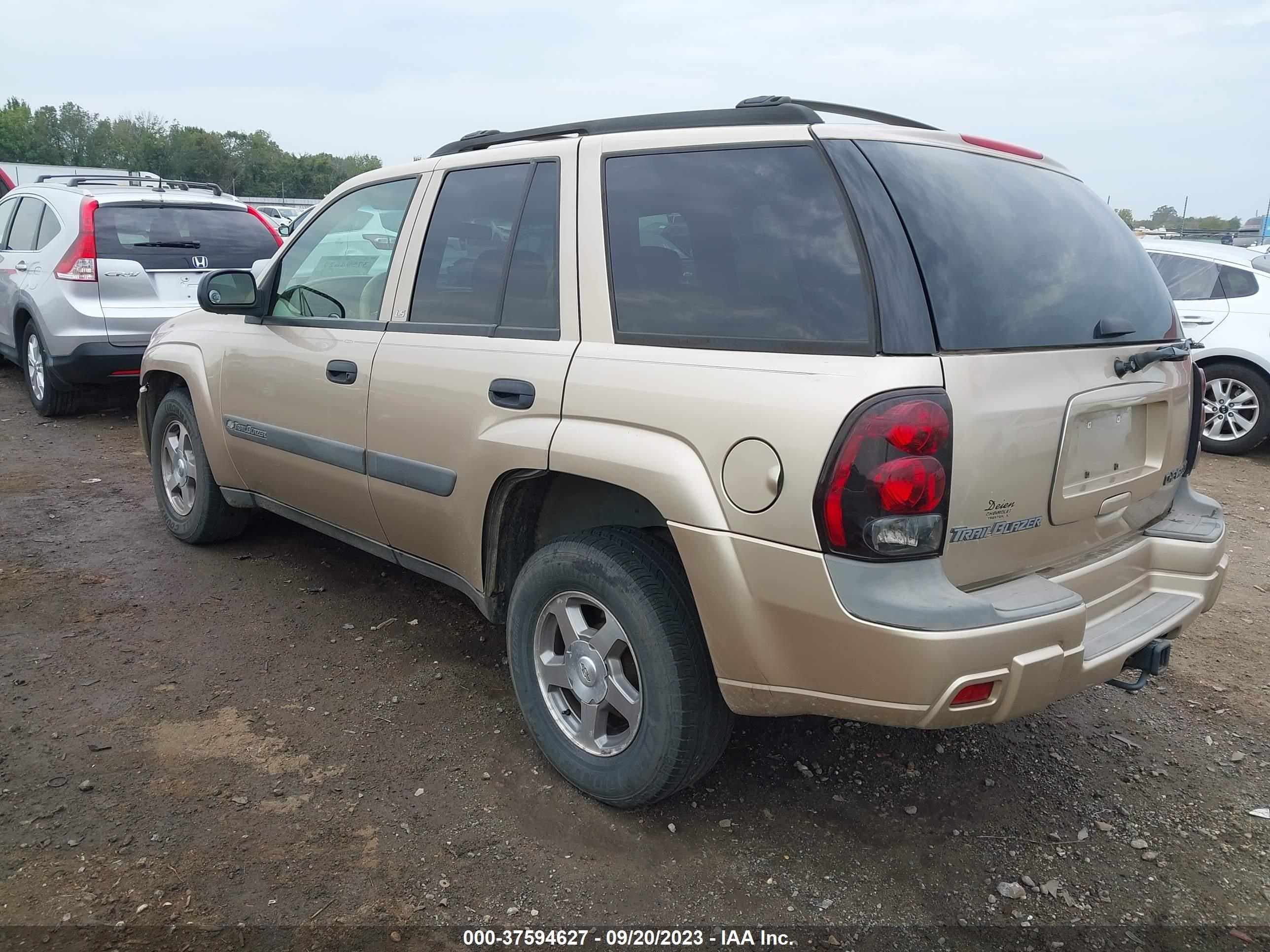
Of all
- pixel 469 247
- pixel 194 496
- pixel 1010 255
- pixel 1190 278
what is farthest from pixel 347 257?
pixel 1190 278

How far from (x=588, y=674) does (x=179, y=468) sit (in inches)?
121

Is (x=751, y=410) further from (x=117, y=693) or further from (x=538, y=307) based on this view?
(x=117, y=693)

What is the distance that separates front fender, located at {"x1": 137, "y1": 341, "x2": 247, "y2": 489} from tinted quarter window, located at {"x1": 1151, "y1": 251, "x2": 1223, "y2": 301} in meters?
6.95

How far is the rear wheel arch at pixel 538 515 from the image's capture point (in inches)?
110

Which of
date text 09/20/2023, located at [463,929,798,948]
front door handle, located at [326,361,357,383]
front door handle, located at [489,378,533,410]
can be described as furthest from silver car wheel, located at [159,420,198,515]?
date text 09/20/2023, located at [463,929,798,948]

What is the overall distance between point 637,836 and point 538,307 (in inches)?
61.6

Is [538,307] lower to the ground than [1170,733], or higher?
higher

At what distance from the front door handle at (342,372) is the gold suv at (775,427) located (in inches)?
0.9

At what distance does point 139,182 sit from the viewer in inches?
346

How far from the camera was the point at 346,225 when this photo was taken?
3805 millimetres

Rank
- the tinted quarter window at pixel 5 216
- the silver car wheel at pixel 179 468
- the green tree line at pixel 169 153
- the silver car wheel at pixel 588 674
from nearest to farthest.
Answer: the silver car wheel at pixel 588 674 < the silver car wheel at pixel 179 468 < the tinted quarter window at pixel 5 216 < the green tree line at pixel 169 153

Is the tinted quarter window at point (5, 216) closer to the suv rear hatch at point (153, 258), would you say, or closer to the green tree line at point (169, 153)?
the suv rear hatch at point (153, 258)

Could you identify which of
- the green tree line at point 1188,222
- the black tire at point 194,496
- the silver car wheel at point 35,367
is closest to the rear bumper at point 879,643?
the black tire at point 194,496

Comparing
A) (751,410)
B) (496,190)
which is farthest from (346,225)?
(751,410)
